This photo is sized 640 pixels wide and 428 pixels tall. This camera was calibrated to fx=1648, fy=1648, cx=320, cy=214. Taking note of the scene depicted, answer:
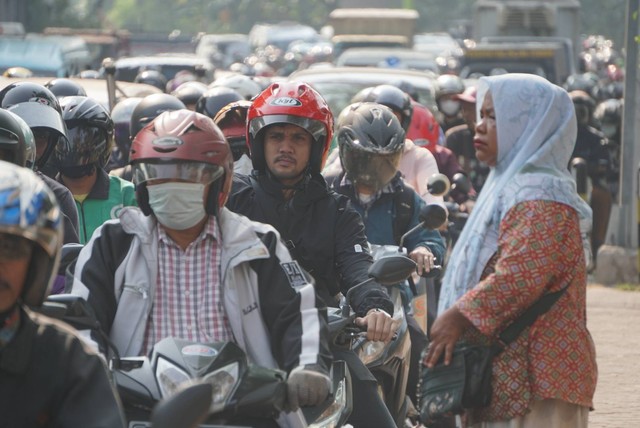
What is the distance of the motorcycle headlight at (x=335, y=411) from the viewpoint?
5387mm

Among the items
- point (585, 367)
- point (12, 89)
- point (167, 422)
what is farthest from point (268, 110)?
point (167, 422)

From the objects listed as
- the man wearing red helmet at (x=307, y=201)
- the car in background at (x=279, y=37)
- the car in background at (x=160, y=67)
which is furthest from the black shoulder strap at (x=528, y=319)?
the car in background at (x=279, y=37)

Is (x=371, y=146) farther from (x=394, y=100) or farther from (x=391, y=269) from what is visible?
(x=394, y=100)

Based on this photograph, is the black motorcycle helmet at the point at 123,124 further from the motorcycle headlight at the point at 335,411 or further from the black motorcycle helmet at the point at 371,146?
the motorcycle headlight at the point at 335,411

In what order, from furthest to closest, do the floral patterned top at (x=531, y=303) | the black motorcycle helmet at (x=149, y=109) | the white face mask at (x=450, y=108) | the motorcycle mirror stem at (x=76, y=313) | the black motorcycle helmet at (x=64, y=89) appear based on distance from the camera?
1. the white face mask at (x=450, y=108)
2. the black motorcycle helmet at (x=64, y=89)
3. the black motorcycle helmet at (x=149, y=109)
4. the floral patterned top at (x=531, y=303)
5. the motorcycle mirror stem at (x=76, y=313)

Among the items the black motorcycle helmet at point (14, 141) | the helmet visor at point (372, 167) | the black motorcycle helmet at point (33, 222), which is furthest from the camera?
the helmet visor at point (372, 167)

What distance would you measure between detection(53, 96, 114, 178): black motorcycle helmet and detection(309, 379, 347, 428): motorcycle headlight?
226 cm

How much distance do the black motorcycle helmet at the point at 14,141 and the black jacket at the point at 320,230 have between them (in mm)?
931

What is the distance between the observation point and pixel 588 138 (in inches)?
633

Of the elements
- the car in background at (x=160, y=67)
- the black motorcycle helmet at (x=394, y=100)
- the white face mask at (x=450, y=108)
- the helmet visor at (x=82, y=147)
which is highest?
the helmet visor at (x=82, y=147)

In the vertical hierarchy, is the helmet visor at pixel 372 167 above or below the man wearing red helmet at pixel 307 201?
below

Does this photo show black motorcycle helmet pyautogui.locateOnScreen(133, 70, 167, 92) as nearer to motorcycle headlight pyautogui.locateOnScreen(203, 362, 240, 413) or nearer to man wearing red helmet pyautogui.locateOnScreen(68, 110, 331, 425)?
man wearing red helmet pyautogui.locateOnScreen(68, 110, 331, 425)

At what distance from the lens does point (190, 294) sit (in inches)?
197

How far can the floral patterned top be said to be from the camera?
5078 mm
